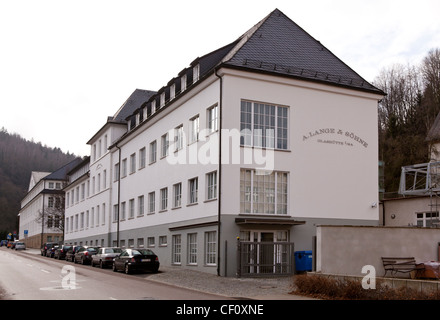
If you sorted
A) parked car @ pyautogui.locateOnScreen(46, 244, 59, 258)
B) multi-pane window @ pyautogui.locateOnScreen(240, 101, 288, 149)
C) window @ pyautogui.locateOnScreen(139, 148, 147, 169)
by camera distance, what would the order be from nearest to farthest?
multi-pane window @ pyautogui.locateOnScreen(240, 101, 288, 149) → window @ pyautogui.locateOnScreen(139, 148, 147, 169) → parked car @ pyautogui.locateOnScreen(46, 244, 59, 258)

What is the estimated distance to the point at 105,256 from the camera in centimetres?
3247

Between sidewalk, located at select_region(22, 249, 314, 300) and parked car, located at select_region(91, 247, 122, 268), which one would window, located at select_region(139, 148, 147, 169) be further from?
sidewalk, located at select_region(22, 249, 314, 300)

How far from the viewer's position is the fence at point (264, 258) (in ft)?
79.7

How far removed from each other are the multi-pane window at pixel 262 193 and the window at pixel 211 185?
137cm

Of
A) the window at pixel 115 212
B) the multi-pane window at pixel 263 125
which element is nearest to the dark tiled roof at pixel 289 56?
the multi-pane window at pixel 263 125

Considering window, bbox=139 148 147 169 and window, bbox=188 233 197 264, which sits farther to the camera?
window, bbox=139 148 147 169

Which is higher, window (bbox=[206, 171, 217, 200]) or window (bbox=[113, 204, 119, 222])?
window (bbox=[206, 171, 217, 200])

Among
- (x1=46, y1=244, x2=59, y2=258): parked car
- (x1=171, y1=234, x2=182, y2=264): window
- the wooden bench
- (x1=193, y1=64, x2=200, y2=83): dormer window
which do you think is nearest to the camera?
the wooden bench

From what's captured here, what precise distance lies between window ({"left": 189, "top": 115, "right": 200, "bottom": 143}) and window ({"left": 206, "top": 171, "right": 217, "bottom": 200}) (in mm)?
2762

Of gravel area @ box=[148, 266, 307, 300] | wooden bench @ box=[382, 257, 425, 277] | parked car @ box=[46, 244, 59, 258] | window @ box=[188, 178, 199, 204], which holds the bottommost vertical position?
parked car @ box=[46, 244, 59, 258]

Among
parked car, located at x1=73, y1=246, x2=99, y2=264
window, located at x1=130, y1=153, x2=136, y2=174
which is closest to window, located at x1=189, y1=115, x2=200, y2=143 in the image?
parked car, located at x1=73, y1=246, x2=99, y2=264

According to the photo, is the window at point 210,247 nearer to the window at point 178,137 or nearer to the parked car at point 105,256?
the window at point 178,137

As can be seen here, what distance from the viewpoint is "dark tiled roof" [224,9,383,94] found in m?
27.2

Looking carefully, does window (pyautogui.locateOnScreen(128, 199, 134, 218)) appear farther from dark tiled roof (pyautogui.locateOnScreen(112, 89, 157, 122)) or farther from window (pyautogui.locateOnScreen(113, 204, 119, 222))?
dark tiled roof (pyautogui.locateOnScreen(112, 89, 157, 122))
